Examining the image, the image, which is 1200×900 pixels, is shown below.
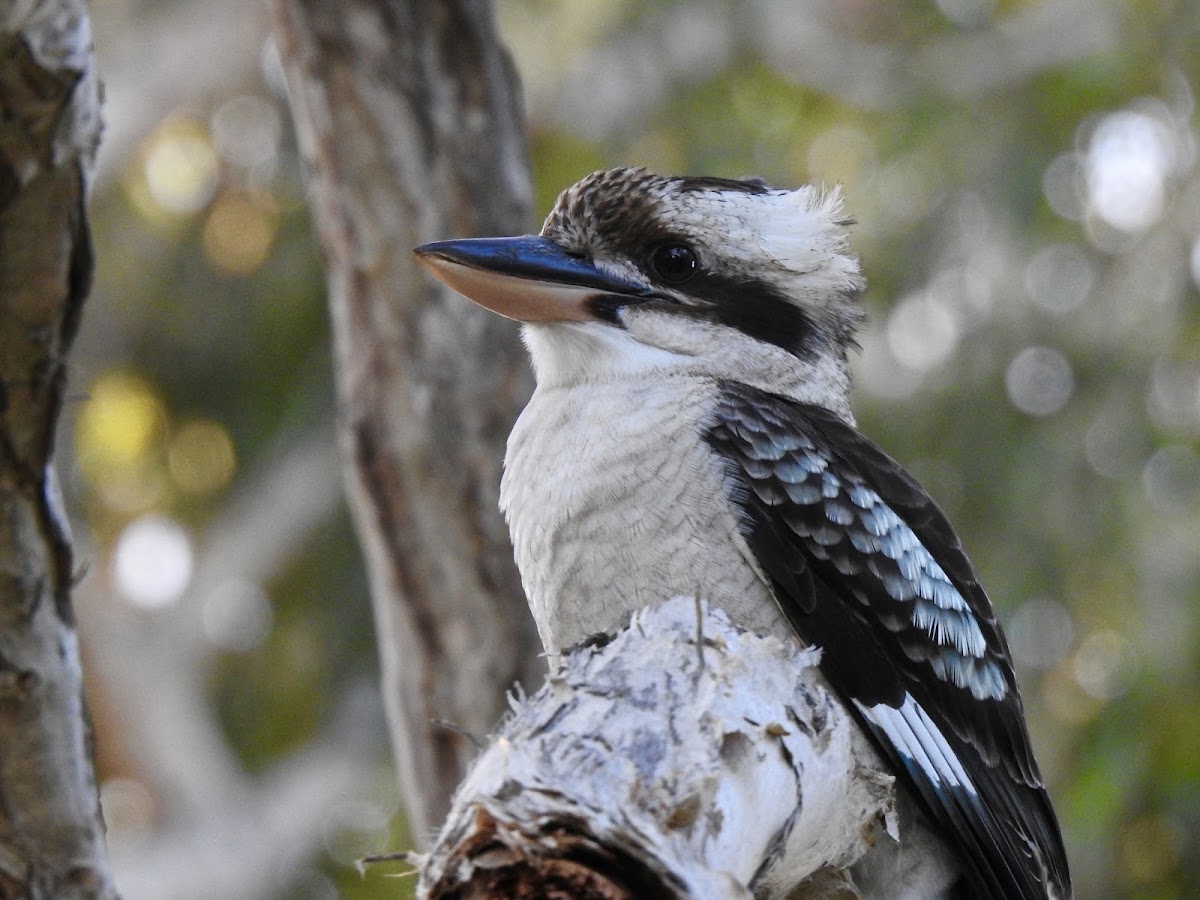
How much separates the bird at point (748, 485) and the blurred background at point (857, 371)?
238 cm

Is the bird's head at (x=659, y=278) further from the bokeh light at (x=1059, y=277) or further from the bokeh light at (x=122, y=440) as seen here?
→ the bokeh light at (x=122, y=440)

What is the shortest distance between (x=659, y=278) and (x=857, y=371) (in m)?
4.50

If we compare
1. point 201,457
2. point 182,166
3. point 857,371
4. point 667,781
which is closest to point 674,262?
point 667,781

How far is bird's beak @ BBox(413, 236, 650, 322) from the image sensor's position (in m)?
2.37

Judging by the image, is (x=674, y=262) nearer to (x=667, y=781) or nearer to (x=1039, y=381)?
(x=667, y=781)

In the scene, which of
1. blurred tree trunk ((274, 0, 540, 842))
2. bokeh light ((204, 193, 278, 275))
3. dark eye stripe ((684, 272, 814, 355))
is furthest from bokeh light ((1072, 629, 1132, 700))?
bokeh light ((204, 193, 278, 275))

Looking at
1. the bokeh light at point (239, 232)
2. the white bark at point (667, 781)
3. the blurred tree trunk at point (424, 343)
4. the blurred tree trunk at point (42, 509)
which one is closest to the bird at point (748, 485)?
the white bark at point (667, 781)

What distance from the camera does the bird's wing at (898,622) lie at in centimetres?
214

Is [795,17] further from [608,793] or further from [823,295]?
[608,793]

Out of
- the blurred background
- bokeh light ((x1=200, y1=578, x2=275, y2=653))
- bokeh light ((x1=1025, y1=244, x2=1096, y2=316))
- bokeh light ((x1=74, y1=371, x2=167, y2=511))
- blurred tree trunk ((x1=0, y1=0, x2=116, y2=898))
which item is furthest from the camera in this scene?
bokeh light ((x1=200, y1=578, x2=275, y2=653))

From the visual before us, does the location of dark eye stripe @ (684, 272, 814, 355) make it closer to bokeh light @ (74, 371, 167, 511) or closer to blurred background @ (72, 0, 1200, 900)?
blurred background @ (72, 0, 1200, 900)

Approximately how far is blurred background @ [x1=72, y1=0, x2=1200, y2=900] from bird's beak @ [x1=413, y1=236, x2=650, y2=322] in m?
2.53

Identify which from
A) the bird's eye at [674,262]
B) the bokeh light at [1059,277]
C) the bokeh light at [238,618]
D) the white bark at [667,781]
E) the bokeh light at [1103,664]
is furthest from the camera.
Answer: the bokeh light at [238,618]

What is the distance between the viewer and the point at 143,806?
8.32m
